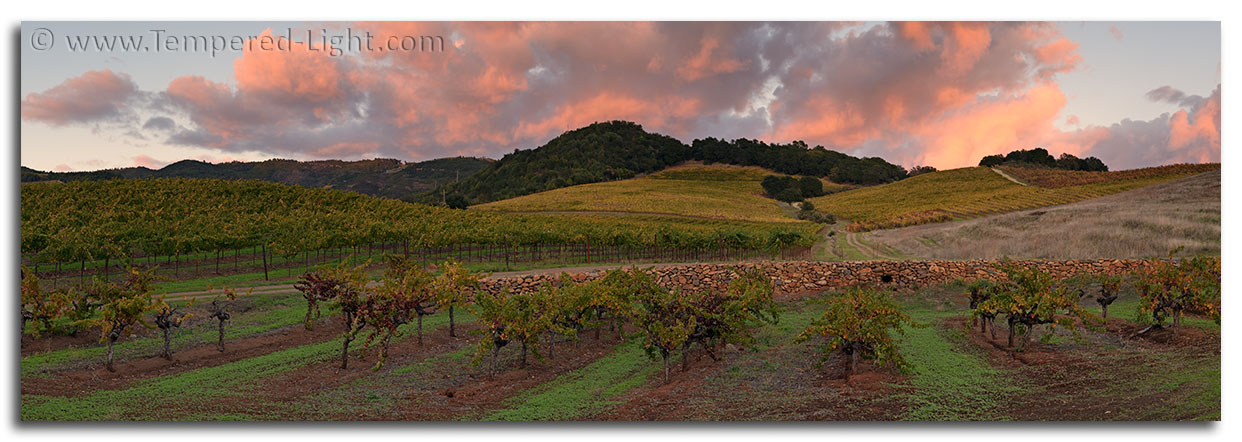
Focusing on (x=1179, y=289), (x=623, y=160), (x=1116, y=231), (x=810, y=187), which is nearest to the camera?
(x=1179, y=289)

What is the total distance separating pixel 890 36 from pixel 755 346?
881cm

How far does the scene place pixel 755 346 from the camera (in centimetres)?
1672

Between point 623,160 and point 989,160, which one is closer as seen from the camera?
point 989,160

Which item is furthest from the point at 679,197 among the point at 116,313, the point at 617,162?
the point at 116,313

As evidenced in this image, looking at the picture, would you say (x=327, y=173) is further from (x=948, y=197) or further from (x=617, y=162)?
(x=948, y=197)

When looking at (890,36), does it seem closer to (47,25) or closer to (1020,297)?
(1020,297)

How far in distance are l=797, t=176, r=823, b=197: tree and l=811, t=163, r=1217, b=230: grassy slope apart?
13.7ft

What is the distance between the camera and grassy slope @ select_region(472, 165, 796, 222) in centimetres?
8950

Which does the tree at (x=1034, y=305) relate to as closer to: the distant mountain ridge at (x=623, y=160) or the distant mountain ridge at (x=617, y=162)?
the distant mountain ridge at (x=617, y=162)

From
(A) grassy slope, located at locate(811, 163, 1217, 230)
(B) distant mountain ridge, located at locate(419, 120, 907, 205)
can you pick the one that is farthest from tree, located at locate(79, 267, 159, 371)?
(B) distant mountain ridge, located at locate(419, 120, 907, 205)

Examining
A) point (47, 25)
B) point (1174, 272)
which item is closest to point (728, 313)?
point (1174, 272)

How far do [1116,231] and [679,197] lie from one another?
75.1 m

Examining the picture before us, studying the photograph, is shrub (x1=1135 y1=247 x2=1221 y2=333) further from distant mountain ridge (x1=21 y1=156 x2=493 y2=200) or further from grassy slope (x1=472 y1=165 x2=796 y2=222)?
grassy slope (x1=472 y1=165 x2=796 y2=222)

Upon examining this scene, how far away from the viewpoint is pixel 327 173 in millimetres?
77500
